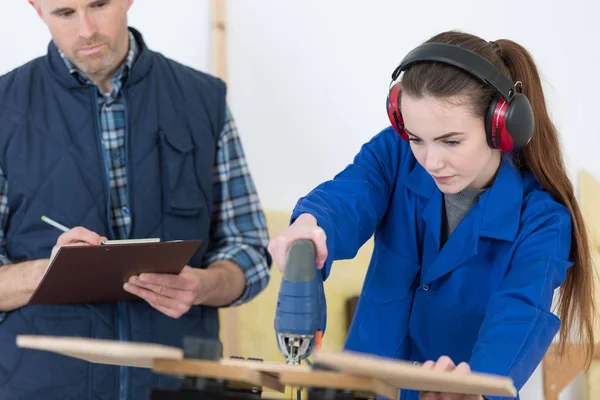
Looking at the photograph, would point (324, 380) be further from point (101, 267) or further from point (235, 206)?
point (235, 206)

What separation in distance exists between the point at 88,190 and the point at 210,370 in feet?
4.08

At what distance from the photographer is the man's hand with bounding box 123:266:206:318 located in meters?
2.21

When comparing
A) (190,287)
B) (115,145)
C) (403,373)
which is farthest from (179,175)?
(403,373)

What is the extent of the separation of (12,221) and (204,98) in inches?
26.1

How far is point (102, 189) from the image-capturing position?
92.4 inches

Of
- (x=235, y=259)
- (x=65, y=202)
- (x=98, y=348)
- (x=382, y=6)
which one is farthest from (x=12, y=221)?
(x=382, y=6)

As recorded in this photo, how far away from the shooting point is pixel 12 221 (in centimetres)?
234

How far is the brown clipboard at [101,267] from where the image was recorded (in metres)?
1.96

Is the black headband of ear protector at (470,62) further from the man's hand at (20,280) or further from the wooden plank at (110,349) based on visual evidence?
the man's hand at (20,280)

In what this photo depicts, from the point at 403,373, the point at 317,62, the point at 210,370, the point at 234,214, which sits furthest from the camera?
the point at 317,62

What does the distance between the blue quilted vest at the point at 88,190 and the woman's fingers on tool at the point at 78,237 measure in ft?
0.56

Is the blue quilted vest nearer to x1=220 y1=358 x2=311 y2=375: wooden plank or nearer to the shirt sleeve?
the shirt sleeve

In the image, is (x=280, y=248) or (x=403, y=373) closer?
(x=403, y=373)

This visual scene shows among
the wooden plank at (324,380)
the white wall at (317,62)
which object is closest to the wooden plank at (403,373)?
the wooden plank at (324,380)
